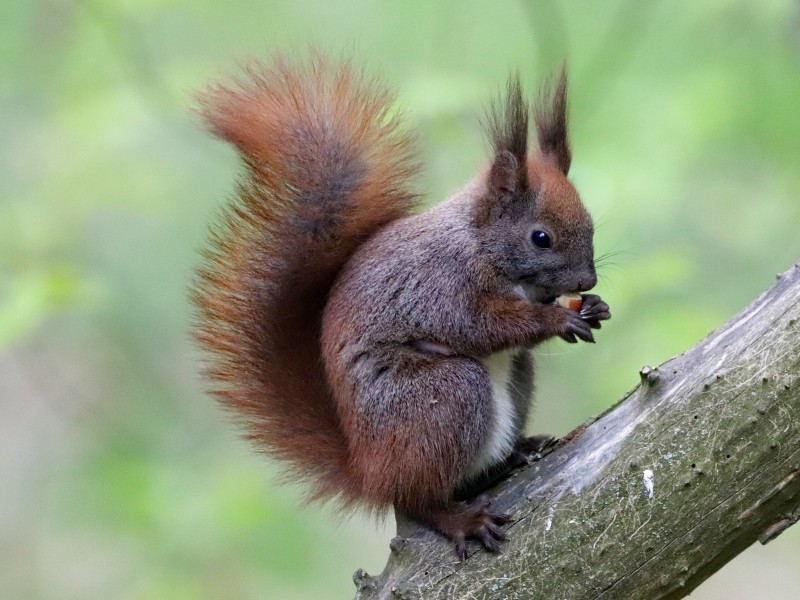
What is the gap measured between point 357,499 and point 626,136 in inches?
84.1

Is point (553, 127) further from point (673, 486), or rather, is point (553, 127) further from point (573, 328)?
point (673, 486)

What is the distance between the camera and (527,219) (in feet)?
8.66

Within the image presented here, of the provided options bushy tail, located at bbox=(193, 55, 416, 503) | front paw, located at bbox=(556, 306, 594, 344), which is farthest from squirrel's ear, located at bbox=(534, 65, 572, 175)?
front paw, located at bbox=(556, 306, 594, 344)

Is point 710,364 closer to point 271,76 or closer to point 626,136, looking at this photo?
point 271,76

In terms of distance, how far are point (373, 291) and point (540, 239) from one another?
481 millimetres

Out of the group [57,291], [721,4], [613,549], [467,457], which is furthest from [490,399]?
[721,4]

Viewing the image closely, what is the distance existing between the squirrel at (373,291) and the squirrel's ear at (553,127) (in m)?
0.02

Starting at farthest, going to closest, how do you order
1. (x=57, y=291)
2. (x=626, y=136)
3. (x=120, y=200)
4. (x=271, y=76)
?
(x=120, y=200)
(x=626, y=136)
(x=57, y=291)
(x=271, y=76)

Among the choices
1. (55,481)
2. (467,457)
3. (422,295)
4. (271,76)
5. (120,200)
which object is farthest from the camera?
(55,481)

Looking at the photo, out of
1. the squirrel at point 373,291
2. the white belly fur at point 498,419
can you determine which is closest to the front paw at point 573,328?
the squirrel at point 373,291

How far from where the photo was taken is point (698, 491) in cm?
198

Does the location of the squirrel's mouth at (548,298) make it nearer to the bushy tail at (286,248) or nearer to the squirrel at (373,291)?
the squirrel at (373,291)

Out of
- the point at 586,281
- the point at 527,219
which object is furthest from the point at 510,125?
the point at 586,281

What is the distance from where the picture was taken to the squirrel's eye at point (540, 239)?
2602 millimetres
